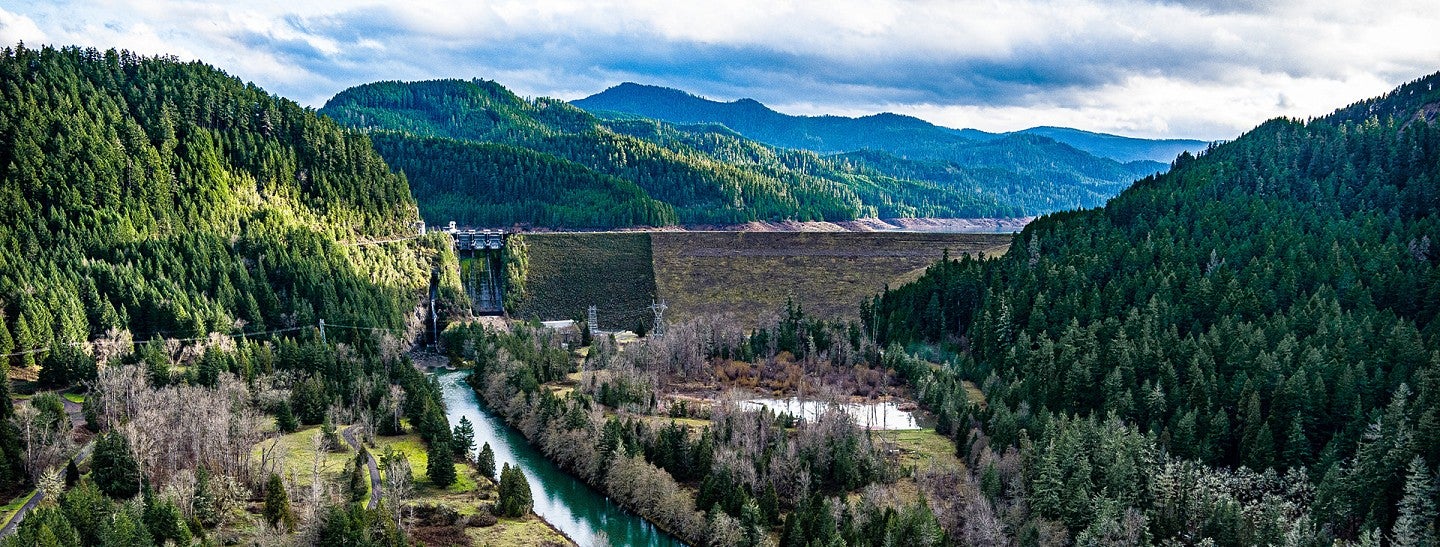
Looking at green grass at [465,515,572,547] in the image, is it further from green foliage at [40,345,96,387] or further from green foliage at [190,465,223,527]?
green foliage at [40,345,96,387]

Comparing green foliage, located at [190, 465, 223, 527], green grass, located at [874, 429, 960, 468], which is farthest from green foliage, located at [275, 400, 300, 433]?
green grass, located at [874, 429, 960, 468]

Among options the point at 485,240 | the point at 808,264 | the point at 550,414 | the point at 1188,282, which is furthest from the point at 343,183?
the point at 1188,282

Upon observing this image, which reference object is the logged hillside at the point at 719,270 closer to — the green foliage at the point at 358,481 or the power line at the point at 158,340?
the power line at the point at 158,340

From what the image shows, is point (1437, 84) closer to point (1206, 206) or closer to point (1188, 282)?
point (1206, 206)

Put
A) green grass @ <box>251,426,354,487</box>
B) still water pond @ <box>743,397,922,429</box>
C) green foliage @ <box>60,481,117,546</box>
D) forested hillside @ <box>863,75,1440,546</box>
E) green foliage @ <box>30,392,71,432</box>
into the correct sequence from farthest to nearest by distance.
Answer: still water pond @ <box>743,397,922,429</box> < green grass @ <box>251,426,354,487</box> < green foliage @ <box>30,392,71,432</box> < forested hillside @ <box>863,75,1440,546</box> < green foliage @ <box>60,481,117,546</box>

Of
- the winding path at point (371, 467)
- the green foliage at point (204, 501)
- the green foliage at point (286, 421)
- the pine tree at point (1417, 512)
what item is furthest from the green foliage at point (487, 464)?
the pine tree at point (1417, 512)

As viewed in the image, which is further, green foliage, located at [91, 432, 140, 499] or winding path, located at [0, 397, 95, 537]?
green foliage, located at [91, 432, 140, 499]
